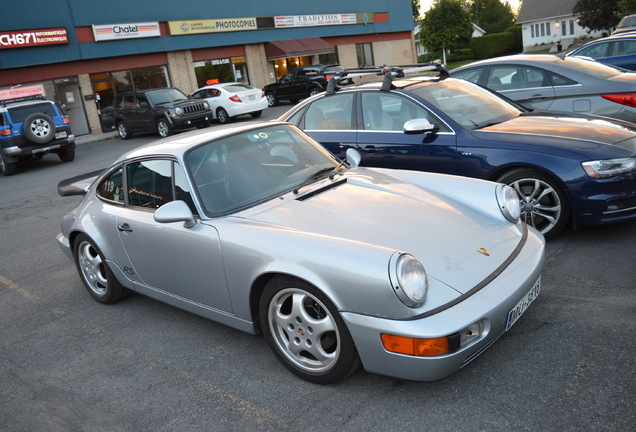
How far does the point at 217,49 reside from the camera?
29.1 meters

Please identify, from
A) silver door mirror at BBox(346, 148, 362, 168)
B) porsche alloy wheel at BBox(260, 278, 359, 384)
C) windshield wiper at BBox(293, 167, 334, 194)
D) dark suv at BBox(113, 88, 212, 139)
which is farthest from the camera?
dark suv at BBox(113, 88, 212, 139)

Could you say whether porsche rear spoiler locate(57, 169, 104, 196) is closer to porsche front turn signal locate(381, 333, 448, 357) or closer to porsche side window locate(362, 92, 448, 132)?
porsche side window locate(362, 92, 448, 132)

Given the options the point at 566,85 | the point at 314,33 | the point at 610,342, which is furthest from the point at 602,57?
the point at 314,33

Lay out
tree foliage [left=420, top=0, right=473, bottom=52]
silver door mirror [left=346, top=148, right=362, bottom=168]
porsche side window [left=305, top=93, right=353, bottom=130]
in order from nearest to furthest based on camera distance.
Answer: silver door mirror [left=346, top=148, right=362, bottom=168] < porsche side window [left=305, top=93, right=353, bottom=130] < tree foliage [left=420, top=0, right=473, bottom=52]

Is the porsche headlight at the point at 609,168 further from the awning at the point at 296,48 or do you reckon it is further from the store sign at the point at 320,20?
the store sign at the point at 320,20

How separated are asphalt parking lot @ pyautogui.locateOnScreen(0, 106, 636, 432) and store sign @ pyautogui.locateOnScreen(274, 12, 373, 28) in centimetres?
2919

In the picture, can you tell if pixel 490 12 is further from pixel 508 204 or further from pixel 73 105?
pixel 508 204

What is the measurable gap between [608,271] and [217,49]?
1087 inches

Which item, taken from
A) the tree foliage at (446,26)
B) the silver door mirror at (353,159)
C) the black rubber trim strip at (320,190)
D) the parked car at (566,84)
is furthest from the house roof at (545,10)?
the black rubber trim strip at (320,190)

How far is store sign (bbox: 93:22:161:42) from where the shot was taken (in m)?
24.0

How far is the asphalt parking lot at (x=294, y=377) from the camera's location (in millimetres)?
2840

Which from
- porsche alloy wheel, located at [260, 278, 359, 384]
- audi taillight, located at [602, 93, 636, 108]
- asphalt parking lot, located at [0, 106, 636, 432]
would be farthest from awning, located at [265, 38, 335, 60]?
porsche alloy wheel, located at [260, 278, 359, 384]

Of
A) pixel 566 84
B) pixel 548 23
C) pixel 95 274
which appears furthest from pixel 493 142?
pixel 548 23

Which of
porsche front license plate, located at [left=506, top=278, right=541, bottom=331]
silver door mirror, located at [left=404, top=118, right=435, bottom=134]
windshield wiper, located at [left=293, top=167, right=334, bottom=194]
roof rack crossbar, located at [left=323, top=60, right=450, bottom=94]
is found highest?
roof rack crossbar, located at [left=323, top=60, right=450, bottom=94]
